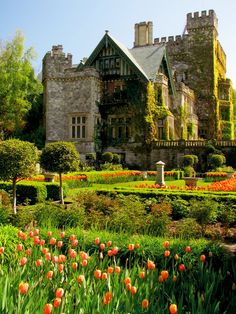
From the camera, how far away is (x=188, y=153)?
31219 millimetres

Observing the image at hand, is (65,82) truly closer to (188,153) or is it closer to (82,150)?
(82,150)

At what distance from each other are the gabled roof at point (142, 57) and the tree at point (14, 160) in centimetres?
2173

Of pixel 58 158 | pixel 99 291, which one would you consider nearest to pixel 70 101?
pixel 58 158

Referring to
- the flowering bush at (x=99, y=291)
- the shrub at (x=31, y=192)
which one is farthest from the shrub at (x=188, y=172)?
the flowering bush at (x=99, y=291)

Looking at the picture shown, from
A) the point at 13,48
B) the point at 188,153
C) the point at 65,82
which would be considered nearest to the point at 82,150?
the point at 65,82

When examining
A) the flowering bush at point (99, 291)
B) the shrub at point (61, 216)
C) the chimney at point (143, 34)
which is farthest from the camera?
the chimney at point (143, 34)

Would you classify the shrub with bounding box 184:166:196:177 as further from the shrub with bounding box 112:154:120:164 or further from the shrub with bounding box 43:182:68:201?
the shrub with bounding box 43:182:68:201

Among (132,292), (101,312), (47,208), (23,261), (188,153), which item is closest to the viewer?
(101,312)

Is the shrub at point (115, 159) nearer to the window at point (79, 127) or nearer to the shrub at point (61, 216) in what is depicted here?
the window at point (79, 127)

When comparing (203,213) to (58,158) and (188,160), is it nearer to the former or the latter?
(58,158)

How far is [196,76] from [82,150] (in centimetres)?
1895

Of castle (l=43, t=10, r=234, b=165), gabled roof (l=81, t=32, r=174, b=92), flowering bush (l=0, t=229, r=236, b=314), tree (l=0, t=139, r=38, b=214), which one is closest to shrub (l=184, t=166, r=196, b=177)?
castle (l=43, t=10, r=234, b=165)

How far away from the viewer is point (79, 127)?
3200 cm

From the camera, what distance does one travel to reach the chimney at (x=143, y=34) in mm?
44469
